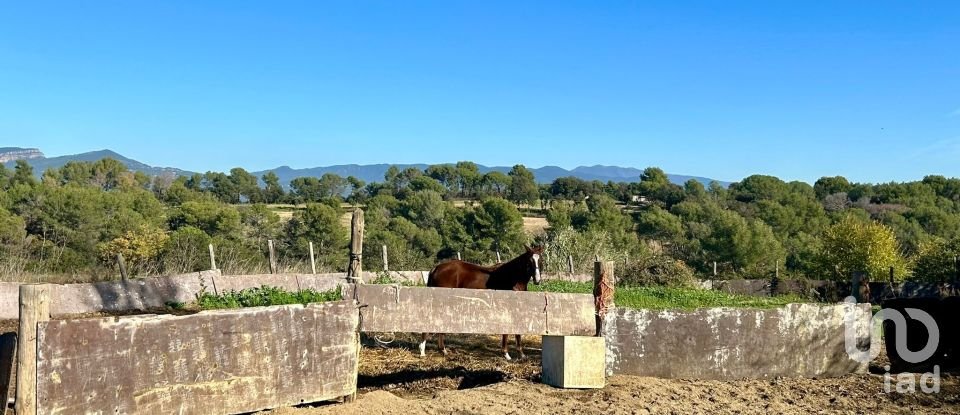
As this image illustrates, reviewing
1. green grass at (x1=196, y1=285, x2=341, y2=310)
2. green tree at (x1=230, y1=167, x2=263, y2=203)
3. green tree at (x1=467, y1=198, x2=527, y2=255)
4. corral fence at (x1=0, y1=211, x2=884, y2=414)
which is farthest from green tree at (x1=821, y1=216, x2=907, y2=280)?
green tree at (x1=230, y1=167, x2=263, y2=203)

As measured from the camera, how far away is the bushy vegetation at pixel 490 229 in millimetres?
29875

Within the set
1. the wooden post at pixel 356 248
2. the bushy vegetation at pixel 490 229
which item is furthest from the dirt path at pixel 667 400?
the bushy vegetation at pixel 490 229

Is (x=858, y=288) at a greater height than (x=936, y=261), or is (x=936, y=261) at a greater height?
(x=858, y=288)

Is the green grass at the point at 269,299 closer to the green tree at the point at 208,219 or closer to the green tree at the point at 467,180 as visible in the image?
the green tree at the point at 208,219

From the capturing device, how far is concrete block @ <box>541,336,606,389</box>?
6.97 metres

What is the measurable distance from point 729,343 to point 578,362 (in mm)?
2025

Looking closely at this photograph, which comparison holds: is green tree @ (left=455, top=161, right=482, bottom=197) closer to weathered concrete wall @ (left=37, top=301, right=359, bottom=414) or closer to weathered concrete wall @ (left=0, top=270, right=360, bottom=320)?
weathered concrete wall @ (left=0, top=270, right=360, bottom=320)

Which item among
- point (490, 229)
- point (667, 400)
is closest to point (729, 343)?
point (667, 400)

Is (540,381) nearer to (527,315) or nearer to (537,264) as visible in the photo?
(527,315)

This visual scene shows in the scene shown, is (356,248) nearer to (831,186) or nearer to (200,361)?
(200,361)

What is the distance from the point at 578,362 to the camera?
7.01 metres

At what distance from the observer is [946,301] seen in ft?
28.6

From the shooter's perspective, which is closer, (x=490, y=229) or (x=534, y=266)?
(x=534, y=266)

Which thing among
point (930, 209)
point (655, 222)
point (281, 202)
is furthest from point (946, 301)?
point (281, 202)
